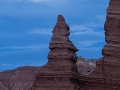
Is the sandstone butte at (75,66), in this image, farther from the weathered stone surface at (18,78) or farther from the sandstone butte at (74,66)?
the weathered stone surface at (18,78)

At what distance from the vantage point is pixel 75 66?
6900 centimetres

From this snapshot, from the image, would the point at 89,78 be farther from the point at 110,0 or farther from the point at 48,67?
the point at 110,0

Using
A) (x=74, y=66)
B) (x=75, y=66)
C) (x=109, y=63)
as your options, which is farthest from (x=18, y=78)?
(x=109, y=63)

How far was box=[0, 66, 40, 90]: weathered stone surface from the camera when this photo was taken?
96562mm

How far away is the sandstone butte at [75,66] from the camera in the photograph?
67500 mm

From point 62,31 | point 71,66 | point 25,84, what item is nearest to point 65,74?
point 71,66

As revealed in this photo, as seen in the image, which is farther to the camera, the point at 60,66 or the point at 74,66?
the point at 74,66

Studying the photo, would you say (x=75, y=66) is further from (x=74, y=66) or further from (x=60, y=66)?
(x=60, y=66)

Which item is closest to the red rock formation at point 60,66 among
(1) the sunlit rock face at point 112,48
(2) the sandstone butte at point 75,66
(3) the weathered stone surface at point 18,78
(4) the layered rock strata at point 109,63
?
(2) the sandstone butte at point 75,66

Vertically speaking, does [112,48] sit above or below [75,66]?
above

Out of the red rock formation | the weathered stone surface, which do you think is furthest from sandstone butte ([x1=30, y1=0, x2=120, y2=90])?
the weathered stone surface

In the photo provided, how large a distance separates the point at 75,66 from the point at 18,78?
3099 centimetres

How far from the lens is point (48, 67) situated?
6919cm

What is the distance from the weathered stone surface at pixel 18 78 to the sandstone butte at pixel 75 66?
26152mm
